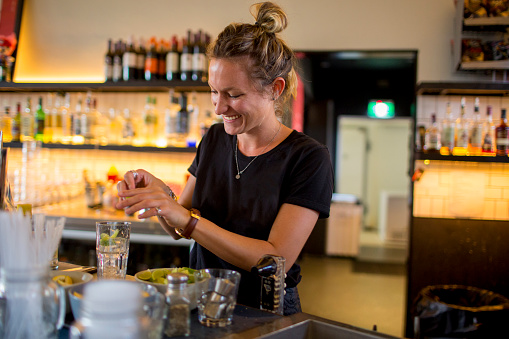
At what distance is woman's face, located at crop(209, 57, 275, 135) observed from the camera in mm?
1528

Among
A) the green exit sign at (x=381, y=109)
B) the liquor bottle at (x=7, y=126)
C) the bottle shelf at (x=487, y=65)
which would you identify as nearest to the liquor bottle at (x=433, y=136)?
the bottle shelf at (x=487, y=65)

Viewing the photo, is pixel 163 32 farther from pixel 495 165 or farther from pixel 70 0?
pixel 495 165

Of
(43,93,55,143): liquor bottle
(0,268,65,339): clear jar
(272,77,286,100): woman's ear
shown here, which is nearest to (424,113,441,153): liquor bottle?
(272,77,286,100): woman's ear

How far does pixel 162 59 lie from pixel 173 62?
15cm

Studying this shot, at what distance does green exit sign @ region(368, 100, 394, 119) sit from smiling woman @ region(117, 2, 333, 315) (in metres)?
7.28

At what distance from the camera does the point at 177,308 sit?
100cm

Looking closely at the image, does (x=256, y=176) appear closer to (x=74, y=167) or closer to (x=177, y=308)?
A: (x=177, y=308)

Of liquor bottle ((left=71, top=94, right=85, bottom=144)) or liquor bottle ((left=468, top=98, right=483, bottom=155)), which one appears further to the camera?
liquor bottle ((left=71, top=94, right=85, bottom=144))

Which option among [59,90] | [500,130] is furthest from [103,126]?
[500,130]

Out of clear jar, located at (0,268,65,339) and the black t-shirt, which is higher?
the black t-shirt

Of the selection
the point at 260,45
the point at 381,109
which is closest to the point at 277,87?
the point at 260,45

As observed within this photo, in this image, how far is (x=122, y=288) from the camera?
69 centimetres

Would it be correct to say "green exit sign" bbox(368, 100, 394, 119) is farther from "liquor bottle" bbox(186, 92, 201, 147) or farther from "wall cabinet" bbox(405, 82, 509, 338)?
"liquor bottle" bbox(186, 92, 201, 147)

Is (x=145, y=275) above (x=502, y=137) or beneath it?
beneath
